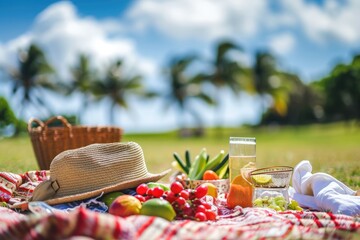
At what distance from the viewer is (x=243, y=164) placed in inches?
171

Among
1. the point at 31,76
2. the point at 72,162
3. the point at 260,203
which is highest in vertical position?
the point at 31,76

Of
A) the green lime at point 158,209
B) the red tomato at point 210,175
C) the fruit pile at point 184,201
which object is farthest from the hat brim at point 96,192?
the red tomato at point 210,175

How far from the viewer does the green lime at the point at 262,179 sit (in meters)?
4.12

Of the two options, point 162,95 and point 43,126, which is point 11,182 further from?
point 162,95

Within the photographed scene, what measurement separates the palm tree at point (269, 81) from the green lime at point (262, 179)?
4592cm

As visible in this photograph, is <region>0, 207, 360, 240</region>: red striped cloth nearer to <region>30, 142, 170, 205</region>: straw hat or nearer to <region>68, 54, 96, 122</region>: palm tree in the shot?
<region>30, 142, 170, 205</region>: straw hat

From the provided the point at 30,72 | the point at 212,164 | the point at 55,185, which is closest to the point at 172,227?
the point at 55,185

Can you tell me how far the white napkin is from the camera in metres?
4.01

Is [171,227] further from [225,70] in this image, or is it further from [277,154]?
[225,70]

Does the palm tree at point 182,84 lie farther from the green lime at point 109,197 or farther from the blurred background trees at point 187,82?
the green lime at point 109,197

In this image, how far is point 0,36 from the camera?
18234mm

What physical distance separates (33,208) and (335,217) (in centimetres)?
227

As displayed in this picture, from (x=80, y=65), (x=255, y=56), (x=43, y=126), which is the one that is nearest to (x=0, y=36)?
(x=43, y=126)

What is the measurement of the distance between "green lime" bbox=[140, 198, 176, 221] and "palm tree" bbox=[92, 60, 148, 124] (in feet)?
143
